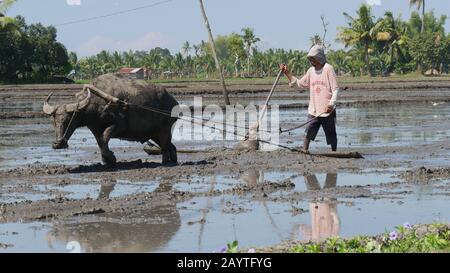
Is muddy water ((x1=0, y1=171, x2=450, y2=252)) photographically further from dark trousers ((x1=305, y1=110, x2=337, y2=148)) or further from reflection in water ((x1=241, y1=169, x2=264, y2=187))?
dark trousers ((x1=305, y1=110, x2=337, y2=148))

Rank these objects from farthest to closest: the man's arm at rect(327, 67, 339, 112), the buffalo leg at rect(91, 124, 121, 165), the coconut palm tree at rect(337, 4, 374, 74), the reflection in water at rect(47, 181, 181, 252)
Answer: the coconut palm tree at rect(337, 4, 374, 74) < the man's arm at rect(327, 67, 339, 112) < the buffalo leg at rect(91, 124, 121, 165) < the reflection in water at rect(47, 181, 181, 252)

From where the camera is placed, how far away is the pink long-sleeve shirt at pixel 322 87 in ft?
47.5

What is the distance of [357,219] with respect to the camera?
9.20 metres

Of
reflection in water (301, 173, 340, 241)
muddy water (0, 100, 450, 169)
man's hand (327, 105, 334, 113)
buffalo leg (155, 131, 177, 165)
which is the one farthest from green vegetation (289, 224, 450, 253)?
muddy water (0, 100, 450, 169)

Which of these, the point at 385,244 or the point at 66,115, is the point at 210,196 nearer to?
the point at 66,115

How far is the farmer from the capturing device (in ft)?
47.3

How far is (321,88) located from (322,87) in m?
0.03

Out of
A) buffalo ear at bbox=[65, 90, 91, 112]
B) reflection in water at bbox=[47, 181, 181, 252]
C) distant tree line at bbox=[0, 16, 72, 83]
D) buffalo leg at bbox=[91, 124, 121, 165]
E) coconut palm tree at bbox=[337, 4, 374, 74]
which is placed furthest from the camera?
coconut palm tree at bbox=[337, 4, 374, 74]

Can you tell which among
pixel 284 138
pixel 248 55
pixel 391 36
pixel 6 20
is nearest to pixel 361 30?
pixel 391 36

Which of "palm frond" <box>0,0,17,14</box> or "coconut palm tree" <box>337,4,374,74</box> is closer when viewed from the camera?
"palm frond" <box>0,0,17,14</box>

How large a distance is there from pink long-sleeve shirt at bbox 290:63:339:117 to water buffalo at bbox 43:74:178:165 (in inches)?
94.3

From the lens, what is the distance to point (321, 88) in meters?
14.6

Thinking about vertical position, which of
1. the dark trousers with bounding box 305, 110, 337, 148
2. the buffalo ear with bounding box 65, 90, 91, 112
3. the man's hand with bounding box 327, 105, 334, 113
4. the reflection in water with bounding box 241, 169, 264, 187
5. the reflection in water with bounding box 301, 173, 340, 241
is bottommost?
the reflection in water with bounding box 241, 169, 264, 187
